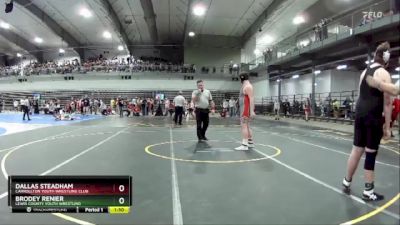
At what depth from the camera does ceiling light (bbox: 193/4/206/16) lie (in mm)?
19453

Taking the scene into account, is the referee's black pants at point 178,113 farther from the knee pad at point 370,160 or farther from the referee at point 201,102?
the knee pad at point 370,160

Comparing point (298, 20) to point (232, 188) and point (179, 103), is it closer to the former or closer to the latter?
point (179, 103)

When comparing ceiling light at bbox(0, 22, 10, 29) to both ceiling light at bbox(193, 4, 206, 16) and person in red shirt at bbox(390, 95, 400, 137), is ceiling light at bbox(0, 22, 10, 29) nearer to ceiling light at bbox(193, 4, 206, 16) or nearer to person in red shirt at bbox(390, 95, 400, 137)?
ceiling light at bbox(193, 4, 206, 16)

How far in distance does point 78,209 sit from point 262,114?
23202 millimetres

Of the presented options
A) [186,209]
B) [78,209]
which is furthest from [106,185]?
[186,209]

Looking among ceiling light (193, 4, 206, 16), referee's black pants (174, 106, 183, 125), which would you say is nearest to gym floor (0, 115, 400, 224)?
referee's black pants (174, 106, 183, 125)

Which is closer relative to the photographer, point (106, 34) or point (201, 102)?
point (201, 102)

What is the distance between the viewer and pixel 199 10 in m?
19.8

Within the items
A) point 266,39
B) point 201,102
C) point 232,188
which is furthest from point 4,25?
point 232,188

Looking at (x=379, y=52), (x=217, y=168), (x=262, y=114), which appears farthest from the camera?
(x=262, y=114)

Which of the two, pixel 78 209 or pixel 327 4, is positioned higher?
pixel 327 4

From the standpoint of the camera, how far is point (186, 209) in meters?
2.32

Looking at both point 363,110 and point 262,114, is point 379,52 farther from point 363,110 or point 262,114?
point 262,114
